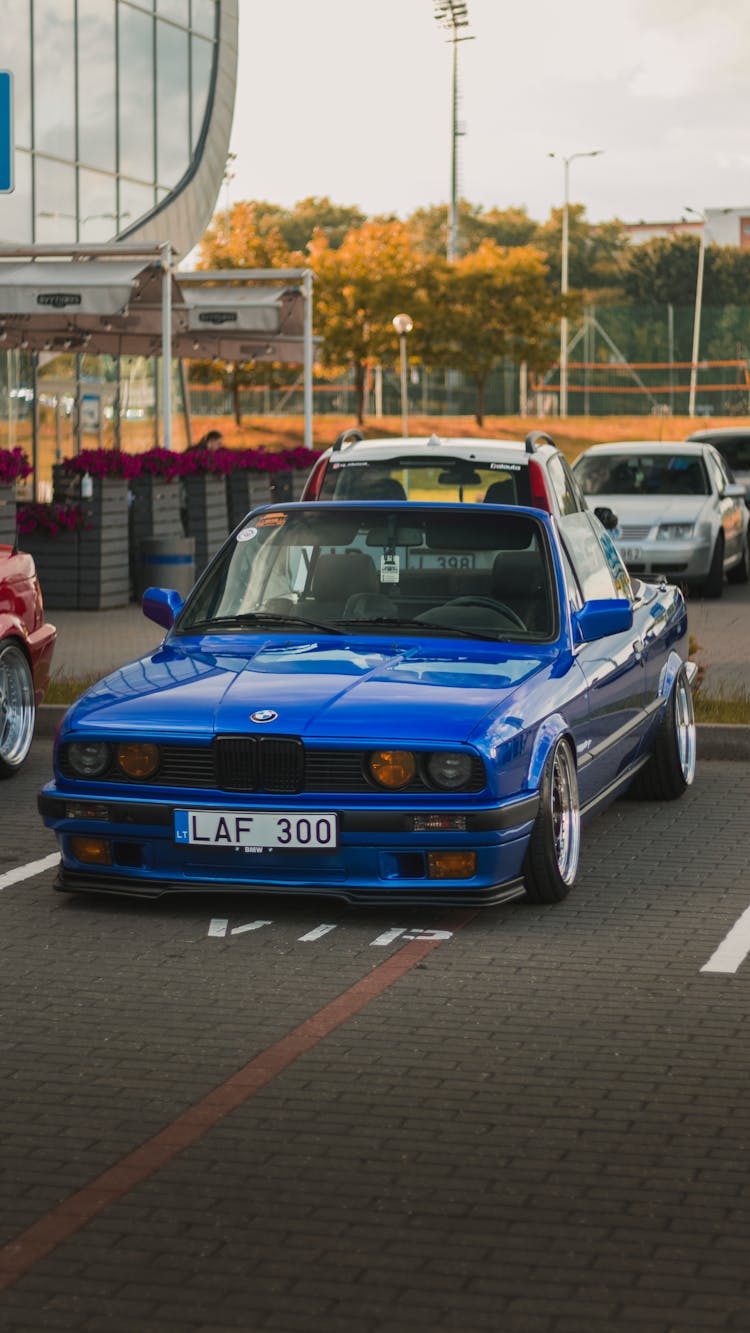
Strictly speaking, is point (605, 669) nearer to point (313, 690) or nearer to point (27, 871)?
point (313, 690)

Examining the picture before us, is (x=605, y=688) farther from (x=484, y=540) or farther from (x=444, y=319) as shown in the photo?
(x=444, y=319)

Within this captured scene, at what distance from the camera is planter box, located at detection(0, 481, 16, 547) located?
1795cm

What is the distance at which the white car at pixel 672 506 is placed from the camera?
21938 millimetres

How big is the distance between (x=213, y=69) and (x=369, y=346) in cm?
3174

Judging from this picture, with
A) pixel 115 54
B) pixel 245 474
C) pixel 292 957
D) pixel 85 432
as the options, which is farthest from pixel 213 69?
pixel 292 957

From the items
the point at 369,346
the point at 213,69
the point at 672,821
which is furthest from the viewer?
the point at 369,346

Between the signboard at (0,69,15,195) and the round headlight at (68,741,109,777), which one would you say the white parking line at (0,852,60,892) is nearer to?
the round headlight at (68,741,109,777)

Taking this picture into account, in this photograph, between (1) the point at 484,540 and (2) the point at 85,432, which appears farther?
(2) the point at 85,432

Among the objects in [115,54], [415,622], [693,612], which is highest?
[115,54]

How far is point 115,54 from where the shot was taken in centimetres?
3728

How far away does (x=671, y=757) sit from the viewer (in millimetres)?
10031

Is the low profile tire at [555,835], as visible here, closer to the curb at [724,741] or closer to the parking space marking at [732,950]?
the parking space marking at [732,950]

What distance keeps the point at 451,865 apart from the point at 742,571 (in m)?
18.3

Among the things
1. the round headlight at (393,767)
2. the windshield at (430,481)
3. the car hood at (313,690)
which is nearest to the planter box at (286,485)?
the windshield at (430,481)
